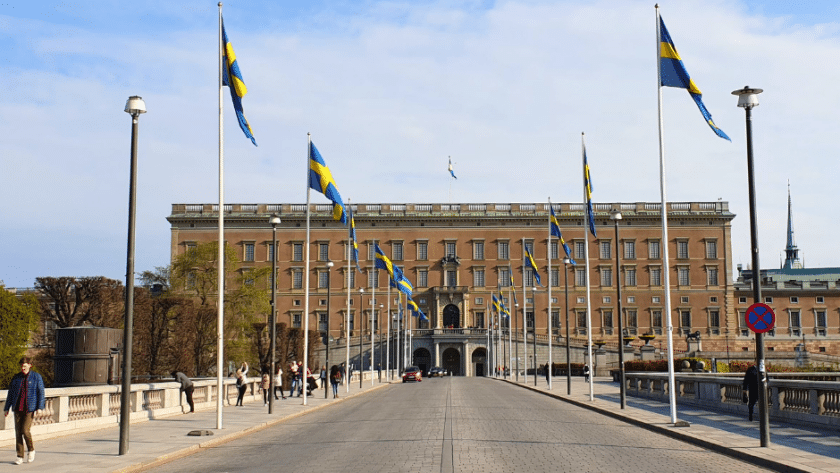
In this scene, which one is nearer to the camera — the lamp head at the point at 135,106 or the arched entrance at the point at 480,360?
the lamp head at the point at 135,106

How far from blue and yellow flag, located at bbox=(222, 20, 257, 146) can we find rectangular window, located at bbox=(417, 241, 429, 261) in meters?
93.3

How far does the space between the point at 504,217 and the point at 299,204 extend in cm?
2644

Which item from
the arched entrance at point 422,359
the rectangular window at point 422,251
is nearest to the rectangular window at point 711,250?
the rectangular window at point 422,251

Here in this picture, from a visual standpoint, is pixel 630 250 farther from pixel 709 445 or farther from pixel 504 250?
pixel 709 445

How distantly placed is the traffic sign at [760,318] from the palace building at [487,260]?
94.8 metres

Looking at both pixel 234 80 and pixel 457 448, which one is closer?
pixel 457 448

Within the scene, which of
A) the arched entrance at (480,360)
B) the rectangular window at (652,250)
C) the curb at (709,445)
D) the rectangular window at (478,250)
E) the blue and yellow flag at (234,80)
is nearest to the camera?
the curb at (709,445)

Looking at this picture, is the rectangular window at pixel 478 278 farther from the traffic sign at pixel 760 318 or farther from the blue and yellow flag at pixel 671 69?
the traffic sign at pixel 760 318

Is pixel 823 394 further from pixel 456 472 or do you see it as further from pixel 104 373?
pixel 104 373

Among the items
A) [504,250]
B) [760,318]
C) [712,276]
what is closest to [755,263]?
[760,318]

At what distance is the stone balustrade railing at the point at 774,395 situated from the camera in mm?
21703

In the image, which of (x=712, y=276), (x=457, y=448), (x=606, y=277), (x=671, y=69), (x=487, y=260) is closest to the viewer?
(x=457, y=448)

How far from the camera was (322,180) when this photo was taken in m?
33.6

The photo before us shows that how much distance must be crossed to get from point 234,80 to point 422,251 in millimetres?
93732
